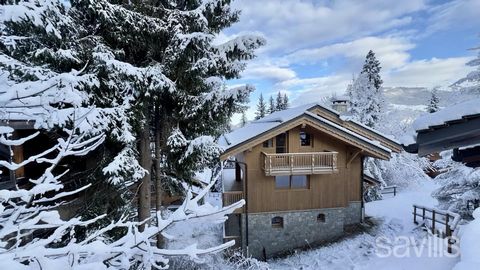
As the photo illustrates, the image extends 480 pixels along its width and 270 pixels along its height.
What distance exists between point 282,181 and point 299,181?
95 centimetres

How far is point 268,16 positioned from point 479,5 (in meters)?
8.22

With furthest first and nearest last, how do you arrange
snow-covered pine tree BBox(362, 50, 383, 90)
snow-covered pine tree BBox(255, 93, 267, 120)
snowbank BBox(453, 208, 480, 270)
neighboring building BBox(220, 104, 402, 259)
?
snow-covered pine tree BBox(255, 93, 267, 120) < snow-covered pine tree BBox(362, 50, 383, 90) < neighboring building BBox(220, 104, 402, 259) < snowbank BBox(453, 208, 480, 270)

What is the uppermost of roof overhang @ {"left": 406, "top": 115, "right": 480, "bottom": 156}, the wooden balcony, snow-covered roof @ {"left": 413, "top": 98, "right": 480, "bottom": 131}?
snow-covered roof @ {"left": 413, "top": 98, "right": 480, "bottom": 131}

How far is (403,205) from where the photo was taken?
61.3 feet

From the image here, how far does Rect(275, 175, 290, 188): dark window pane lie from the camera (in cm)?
1552

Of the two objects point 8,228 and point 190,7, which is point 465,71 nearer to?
point 190,7

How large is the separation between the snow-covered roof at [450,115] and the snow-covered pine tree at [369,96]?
23.0 meters

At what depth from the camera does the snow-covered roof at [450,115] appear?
3271 millimetres

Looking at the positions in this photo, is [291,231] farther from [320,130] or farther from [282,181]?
[320,130]

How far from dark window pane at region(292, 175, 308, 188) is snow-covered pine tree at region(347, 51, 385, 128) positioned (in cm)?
1220

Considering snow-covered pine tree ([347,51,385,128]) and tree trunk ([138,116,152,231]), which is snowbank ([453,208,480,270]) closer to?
tree trunk ([138,116,152,231])

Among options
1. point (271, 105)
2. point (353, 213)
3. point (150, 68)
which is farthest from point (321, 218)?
point (271, 105)

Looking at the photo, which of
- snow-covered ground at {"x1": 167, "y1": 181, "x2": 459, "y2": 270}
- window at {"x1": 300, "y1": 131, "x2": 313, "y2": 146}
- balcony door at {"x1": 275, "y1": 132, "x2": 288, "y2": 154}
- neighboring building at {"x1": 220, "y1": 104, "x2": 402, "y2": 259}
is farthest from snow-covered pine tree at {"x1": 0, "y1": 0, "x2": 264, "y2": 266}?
window at {"x1": 300, "y1": 131, "x2": 313, "y2": 146}

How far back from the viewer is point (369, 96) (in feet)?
83.4
